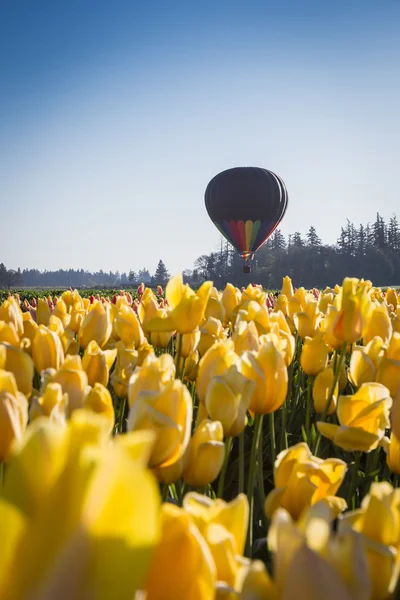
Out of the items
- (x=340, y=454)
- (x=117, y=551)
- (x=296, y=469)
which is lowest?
(x=340, y=454)

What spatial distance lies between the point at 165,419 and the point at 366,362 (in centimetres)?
98

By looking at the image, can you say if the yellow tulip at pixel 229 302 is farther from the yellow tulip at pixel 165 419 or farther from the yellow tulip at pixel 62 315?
the yellow tulip at pixel 165 419

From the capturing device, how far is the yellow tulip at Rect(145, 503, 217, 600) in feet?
1.66

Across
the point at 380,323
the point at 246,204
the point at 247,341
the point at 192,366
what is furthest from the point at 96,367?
the point at 246,204

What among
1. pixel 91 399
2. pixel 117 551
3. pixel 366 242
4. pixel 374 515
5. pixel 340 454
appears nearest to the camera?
pixel 117 551

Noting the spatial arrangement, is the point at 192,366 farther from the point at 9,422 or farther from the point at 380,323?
the point at 9,422

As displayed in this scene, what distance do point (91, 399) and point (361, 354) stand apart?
921mm

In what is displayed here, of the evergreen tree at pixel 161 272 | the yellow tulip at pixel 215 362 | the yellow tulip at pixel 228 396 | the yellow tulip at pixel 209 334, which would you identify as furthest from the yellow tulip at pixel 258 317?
the evergreen tree at pixel 161 272

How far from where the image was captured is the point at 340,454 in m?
2.34

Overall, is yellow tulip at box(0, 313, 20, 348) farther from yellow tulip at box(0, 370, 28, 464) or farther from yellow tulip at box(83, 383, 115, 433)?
yellow tulip at box(0, 370, 28, 464)

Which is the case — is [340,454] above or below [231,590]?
below

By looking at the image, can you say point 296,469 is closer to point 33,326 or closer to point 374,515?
point 374,515

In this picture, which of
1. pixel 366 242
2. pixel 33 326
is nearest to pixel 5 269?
pixel 366 242

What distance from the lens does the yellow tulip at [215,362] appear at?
1.45m
